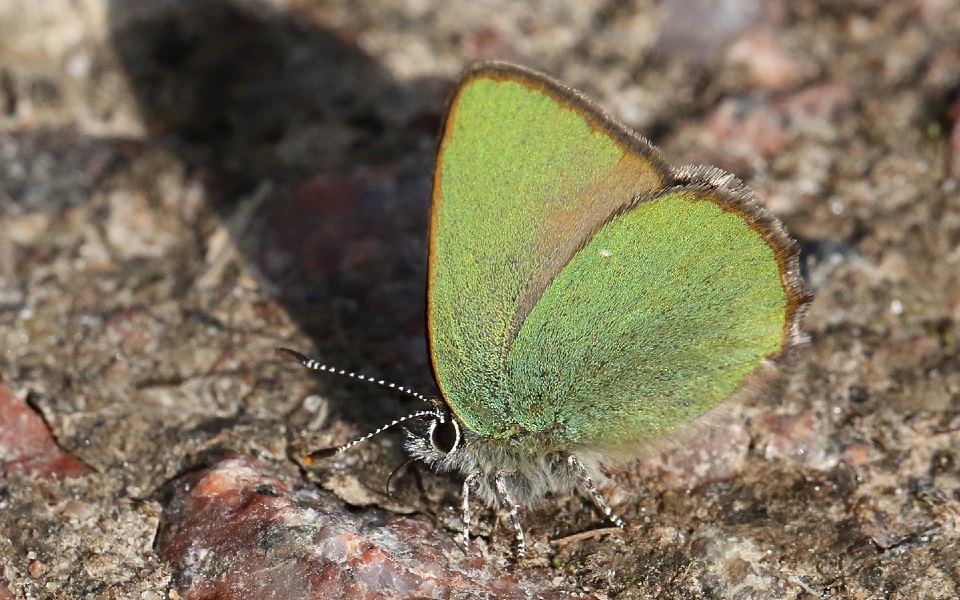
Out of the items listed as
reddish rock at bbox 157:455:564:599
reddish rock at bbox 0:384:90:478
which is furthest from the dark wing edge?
reddish rock at bbox 0:384:90:478

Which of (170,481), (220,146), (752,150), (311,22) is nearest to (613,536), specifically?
(170,481)

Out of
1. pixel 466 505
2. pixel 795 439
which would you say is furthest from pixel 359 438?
pixel 795 439

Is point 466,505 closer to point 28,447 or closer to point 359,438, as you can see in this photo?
point 359,438

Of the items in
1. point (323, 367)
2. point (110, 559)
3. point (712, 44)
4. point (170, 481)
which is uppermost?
point (712, 44)

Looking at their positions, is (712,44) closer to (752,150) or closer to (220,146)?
(752,150)

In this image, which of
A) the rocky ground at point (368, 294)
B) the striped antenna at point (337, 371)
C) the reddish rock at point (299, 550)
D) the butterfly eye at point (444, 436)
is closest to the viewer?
the reddish rock at point (299, 550)

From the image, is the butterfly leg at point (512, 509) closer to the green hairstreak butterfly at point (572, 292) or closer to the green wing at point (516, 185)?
the green hairstreak butterfly at point (572, 292)

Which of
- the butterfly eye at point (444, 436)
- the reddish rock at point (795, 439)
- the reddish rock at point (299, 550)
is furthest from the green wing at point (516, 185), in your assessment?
the reddish rock at point (795, 439)
